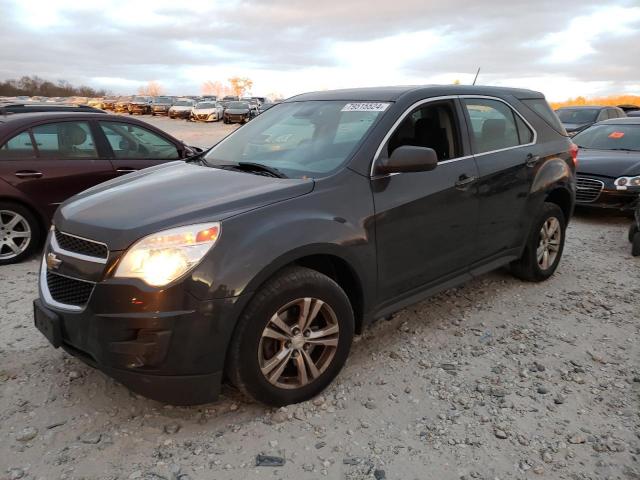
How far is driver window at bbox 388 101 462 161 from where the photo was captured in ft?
11.9

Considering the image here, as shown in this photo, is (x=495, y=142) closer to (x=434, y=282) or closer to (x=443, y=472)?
(x=434, y=282)

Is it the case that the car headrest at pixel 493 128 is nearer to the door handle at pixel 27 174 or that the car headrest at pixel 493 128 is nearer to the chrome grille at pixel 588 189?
the chrome grille at pixel 588 189

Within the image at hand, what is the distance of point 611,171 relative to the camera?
773 cm

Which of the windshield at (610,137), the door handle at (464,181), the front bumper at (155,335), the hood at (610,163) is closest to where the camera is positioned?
the front bumper at (155,335)

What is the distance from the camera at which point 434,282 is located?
3715 millimetres

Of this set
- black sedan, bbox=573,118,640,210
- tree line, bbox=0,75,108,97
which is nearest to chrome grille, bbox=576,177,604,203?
black sedan, bbox=573,118,640,210

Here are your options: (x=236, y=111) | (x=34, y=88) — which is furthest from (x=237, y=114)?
(x=34, y=88)

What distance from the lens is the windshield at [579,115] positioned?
47.9ft

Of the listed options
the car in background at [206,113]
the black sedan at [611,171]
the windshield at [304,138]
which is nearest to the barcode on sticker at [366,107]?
the windshield at [304,138]

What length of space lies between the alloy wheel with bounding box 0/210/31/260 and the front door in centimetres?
419

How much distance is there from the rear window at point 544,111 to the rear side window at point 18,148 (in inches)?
199

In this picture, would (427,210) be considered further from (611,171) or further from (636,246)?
(611,171)

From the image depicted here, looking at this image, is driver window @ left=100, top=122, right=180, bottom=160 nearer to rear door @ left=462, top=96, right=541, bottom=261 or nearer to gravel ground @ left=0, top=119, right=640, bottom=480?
gravel ground @ left=0, top=119, right=640, bottom=480

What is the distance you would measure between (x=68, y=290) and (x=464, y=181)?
2674mm
